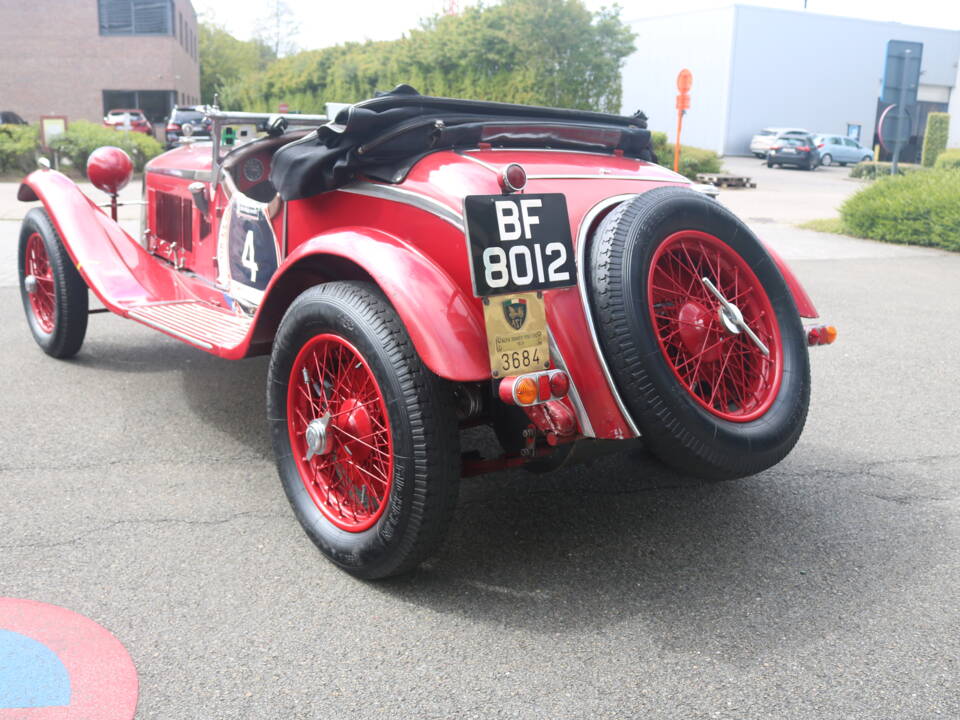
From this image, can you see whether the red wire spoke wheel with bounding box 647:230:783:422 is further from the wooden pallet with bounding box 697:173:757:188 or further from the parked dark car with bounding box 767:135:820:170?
the parked dark car with bounding box 767:135:820:170

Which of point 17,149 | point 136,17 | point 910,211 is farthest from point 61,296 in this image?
point 136,17

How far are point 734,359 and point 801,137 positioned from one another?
33.2m

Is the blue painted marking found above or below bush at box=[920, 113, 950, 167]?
below

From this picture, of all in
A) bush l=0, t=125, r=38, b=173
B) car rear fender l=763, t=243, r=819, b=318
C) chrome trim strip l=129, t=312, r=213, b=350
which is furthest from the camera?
bush l=0, t=125, r=38, b=173

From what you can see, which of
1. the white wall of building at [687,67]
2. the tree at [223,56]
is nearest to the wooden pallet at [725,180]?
the white wall of building at [687,67]

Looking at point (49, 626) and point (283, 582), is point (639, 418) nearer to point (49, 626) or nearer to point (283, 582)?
point (283, 582)

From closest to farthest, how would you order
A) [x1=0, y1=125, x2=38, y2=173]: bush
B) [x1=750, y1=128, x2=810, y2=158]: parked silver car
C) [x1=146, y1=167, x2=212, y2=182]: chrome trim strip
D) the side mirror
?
the side mirror < [x1=146, y1=167, x2=212, y2=182]: chrome trim strip < [x1=0, y1=125, x2=38, y2=173]: bush < [x1=750, y1=128, x2=810, y2=158]: parked silver car

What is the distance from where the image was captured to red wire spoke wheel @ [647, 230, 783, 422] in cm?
296

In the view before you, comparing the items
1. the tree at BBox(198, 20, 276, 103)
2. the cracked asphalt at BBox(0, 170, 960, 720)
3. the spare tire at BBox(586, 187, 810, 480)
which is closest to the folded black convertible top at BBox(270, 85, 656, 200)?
the spare tire at BBox(586, 187, 810, 480)

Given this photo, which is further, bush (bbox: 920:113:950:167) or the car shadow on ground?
bush (bbox: 920:113:950:167)

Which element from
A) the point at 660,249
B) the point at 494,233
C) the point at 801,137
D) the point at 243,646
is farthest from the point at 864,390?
the point at 801,137

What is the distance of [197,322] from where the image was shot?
4055 millimetres

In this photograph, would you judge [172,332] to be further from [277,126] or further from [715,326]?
[715,326]

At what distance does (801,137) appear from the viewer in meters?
33.2
